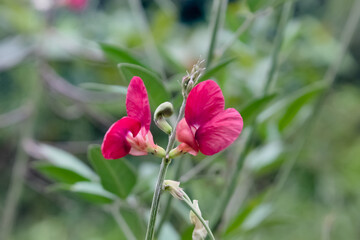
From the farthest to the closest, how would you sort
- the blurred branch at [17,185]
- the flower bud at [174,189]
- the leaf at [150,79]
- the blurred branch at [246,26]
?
the blurred branch at [17,185], the blurred branch at [246,26], the leaf at [150,79], the flower bud at [174,189]

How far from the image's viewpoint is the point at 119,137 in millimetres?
278

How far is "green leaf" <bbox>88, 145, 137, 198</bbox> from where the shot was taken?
0.41m

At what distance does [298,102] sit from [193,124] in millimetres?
295

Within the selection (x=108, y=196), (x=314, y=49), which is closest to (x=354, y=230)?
(x=314, y=49)

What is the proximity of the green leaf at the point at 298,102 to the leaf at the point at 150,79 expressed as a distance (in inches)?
7.7

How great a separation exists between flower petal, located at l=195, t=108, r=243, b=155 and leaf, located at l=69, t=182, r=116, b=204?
0.69 ft

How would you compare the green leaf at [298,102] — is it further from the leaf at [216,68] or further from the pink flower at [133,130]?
the pink flower at [133,130]

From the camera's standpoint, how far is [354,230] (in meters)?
1.43

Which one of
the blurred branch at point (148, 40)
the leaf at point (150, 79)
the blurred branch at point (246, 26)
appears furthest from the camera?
the blurred branch at point (148, 40)

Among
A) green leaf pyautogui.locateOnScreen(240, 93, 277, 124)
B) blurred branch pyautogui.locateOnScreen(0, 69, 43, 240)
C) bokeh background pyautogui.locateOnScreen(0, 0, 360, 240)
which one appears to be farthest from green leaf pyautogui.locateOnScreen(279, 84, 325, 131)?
blurred branch pyautogui.locateOnScreen(0, 69, 43, 240)

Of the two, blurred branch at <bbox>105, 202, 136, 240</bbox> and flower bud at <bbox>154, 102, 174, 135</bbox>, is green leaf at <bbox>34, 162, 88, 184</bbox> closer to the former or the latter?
blurred branch at <bbox>105, 202, 136, 240</bbox>

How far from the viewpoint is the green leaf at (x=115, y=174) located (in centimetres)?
41

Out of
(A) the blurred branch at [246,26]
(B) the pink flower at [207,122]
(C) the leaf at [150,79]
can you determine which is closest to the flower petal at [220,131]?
(B) the pink flower at [207,122]

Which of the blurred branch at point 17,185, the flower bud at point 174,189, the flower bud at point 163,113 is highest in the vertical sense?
the flower bud at point 163,113
